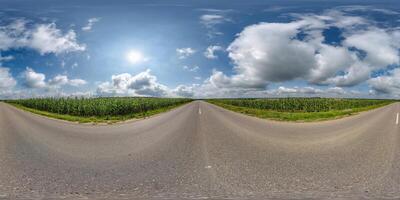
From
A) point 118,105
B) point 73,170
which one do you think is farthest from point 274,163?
point 118,105

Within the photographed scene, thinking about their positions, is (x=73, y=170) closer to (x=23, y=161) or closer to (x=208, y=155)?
(x=23, y=161)

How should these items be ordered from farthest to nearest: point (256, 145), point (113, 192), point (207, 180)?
point (256, 145) → point (207, 180) → point (113, 192)

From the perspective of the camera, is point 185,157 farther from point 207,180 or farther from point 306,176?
point 306,176

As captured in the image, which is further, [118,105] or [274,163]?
[118,105]

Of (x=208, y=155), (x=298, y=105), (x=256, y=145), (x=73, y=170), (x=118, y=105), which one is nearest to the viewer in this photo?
(x=73, y=170)

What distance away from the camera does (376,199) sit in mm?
5562

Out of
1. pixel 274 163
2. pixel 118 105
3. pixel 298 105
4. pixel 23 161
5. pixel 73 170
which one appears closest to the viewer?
pixel 73 170

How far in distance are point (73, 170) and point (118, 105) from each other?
28.8 meters

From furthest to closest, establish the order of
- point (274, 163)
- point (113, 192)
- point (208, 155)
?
point (208, 155)
point (274, 163)
point (113, 192)

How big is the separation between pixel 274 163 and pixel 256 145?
297 centimetres

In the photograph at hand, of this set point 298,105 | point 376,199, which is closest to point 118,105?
point 298,105

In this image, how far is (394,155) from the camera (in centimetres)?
974

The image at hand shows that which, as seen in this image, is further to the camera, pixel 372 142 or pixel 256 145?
pixel 372 142

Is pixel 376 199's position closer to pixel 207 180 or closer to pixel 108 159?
pixel 207 180
